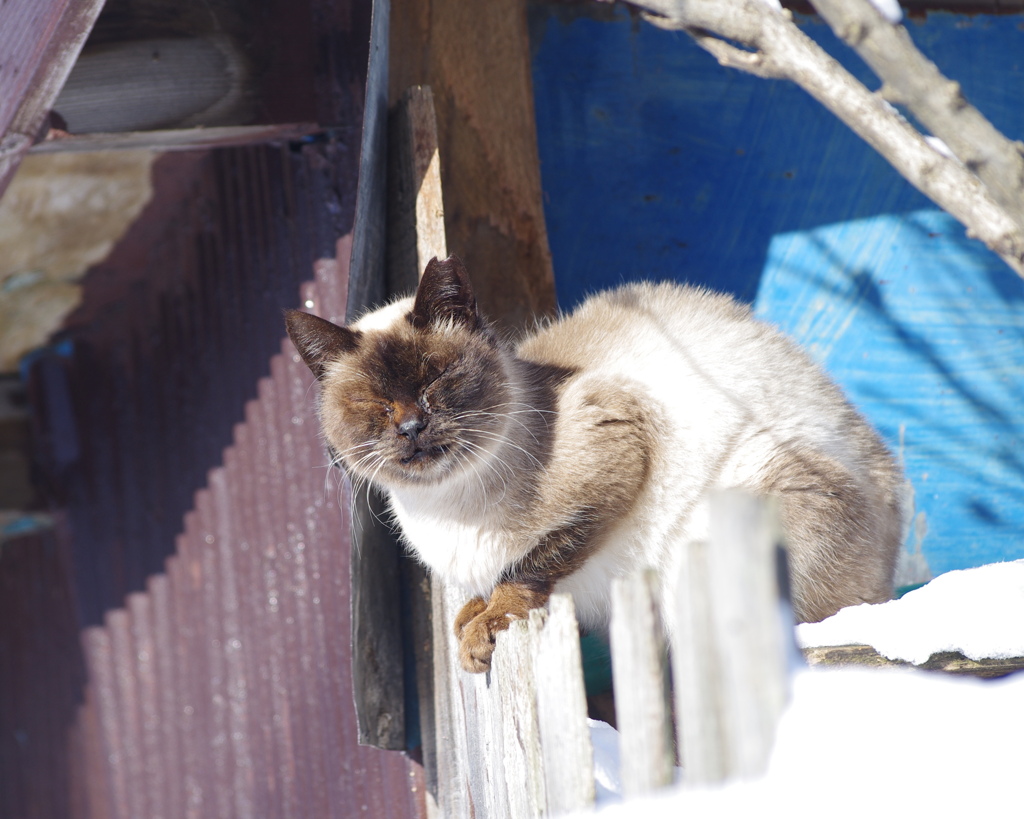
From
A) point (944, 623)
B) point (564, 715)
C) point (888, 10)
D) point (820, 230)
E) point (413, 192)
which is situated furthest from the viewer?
point (820, 230)

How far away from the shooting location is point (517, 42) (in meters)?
2.99

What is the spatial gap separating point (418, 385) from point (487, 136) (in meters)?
1.14

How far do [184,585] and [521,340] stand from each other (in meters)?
2.14

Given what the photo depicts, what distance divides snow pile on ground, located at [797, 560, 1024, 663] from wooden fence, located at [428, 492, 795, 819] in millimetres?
653

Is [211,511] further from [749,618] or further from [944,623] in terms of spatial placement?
[749,618]

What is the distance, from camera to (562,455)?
2250 millimetres

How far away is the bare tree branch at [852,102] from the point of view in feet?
6.11

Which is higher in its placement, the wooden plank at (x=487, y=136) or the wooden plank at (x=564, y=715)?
the wooden plank at (x=487, y=136)

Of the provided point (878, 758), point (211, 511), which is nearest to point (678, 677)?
point (878, 758)

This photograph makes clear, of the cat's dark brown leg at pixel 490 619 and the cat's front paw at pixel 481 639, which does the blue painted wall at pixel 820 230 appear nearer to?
→ the cat's dark brown leg at pixel 490 619

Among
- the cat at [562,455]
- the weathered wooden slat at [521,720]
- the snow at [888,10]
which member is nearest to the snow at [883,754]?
the weathered wooden slat at [521,720]

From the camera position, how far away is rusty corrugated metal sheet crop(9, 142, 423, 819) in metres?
3.37

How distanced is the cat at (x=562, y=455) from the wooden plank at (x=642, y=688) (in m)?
0.96

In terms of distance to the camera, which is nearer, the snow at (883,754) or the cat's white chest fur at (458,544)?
the snow at (883,754)
